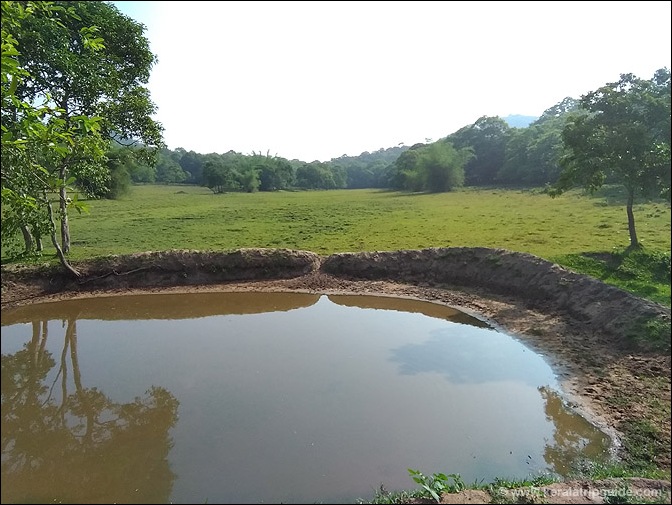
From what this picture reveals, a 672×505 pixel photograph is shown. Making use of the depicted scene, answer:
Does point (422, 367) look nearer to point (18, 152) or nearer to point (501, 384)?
point (501, 384)

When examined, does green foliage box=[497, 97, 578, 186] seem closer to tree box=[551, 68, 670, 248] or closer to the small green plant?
tree box=[551, 68, 670, 248]

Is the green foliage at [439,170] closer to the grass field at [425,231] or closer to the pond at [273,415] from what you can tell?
the grass field at [425,231]

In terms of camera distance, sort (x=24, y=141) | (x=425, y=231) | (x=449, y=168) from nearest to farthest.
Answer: (x=24, y=141) → (x=425, y=231) → (x=449, y=168)

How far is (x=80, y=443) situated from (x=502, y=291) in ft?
39.9

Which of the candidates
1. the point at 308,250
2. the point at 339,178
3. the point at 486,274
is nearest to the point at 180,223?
the point at 308,250

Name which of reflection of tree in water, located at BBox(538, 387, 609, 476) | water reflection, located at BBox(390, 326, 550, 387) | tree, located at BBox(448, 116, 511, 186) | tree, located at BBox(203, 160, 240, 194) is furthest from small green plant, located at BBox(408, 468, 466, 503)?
tree, located at BBox(448, 116, 511, 186)

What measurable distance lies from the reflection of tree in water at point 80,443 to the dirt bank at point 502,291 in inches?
273

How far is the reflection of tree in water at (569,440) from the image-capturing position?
6746 mm

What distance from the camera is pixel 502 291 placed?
14555 mm

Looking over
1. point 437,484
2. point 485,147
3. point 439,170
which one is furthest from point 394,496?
point 485,147

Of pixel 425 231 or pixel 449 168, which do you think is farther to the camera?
pixel 449 168

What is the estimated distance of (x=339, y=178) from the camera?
10019cm

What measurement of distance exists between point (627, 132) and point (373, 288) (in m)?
9.06

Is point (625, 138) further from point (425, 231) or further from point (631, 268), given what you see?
point (425, 231)
